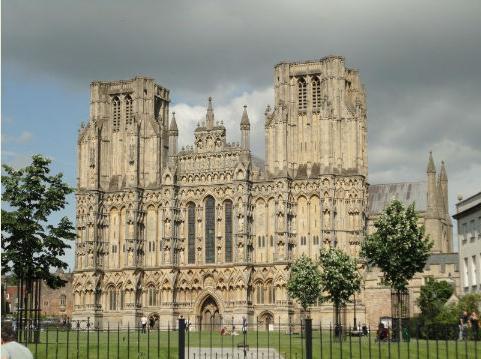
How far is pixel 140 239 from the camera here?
324 feet

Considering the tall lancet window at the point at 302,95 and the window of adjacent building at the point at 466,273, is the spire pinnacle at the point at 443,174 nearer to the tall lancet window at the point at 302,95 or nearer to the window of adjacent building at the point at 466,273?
the tall lancet window at the point at 302,95

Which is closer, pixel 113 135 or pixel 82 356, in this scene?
pixel 82 356

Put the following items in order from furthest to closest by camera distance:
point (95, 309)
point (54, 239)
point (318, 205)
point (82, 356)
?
point (95, 309)
point (318, 205)
point (54, 239)
point (82, 356)

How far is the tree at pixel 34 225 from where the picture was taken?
45.0m

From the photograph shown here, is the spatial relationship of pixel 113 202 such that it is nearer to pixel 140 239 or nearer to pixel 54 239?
pixel 140 239

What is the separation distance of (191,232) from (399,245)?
47.7 m

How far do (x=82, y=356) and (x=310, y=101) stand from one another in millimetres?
63940

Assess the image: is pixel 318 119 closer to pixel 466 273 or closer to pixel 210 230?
pixel 210 230

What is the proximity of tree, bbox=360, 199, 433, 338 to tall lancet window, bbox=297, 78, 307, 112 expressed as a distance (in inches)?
1715

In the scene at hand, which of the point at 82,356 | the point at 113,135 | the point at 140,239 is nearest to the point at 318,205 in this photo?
the point at 140,239

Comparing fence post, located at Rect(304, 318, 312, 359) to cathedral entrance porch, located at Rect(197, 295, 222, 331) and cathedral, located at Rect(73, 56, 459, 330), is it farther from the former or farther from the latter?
cathedral entrance porch, located at Rect(197, 295, 222, 331)

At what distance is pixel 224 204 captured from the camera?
96375mm

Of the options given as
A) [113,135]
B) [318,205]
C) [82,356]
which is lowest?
[82,356]

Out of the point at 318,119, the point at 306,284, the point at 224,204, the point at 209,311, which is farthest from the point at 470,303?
the point at 209,311
